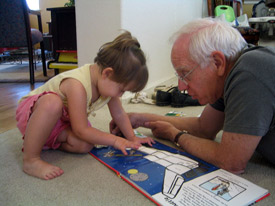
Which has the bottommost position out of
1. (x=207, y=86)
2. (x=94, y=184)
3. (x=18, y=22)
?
(x=94, y=184)

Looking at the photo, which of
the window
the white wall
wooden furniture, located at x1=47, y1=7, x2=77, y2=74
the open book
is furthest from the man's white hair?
the window

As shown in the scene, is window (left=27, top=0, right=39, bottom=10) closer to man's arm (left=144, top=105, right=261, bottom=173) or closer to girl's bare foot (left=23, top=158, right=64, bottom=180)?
man's arm (left=144, top=105, right=261, bottom=173)

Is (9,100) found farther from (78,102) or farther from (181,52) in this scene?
(181,52)

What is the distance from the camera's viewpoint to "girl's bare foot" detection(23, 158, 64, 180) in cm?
88

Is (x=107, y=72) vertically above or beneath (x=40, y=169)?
above

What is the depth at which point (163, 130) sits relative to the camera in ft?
3.85

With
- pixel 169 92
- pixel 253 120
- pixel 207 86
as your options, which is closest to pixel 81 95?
pixel 207 86

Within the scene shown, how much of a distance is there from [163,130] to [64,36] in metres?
1.98

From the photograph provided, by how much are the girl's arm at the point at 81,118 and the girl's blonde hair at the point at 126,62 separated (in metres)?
0.14

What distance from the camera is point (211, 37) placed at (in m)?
0.80

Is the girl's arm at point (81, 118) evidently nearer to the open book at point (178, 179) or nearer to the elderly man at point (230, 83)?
the open book at point (178, 179)

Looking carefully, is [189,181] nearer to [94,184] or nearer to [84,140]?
[94,184]

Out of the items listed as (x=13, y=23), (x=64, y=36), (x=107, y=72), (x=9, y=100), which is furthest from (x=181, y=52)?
(x=13, y=23)

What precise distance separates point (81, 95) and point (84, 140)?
0.17m
